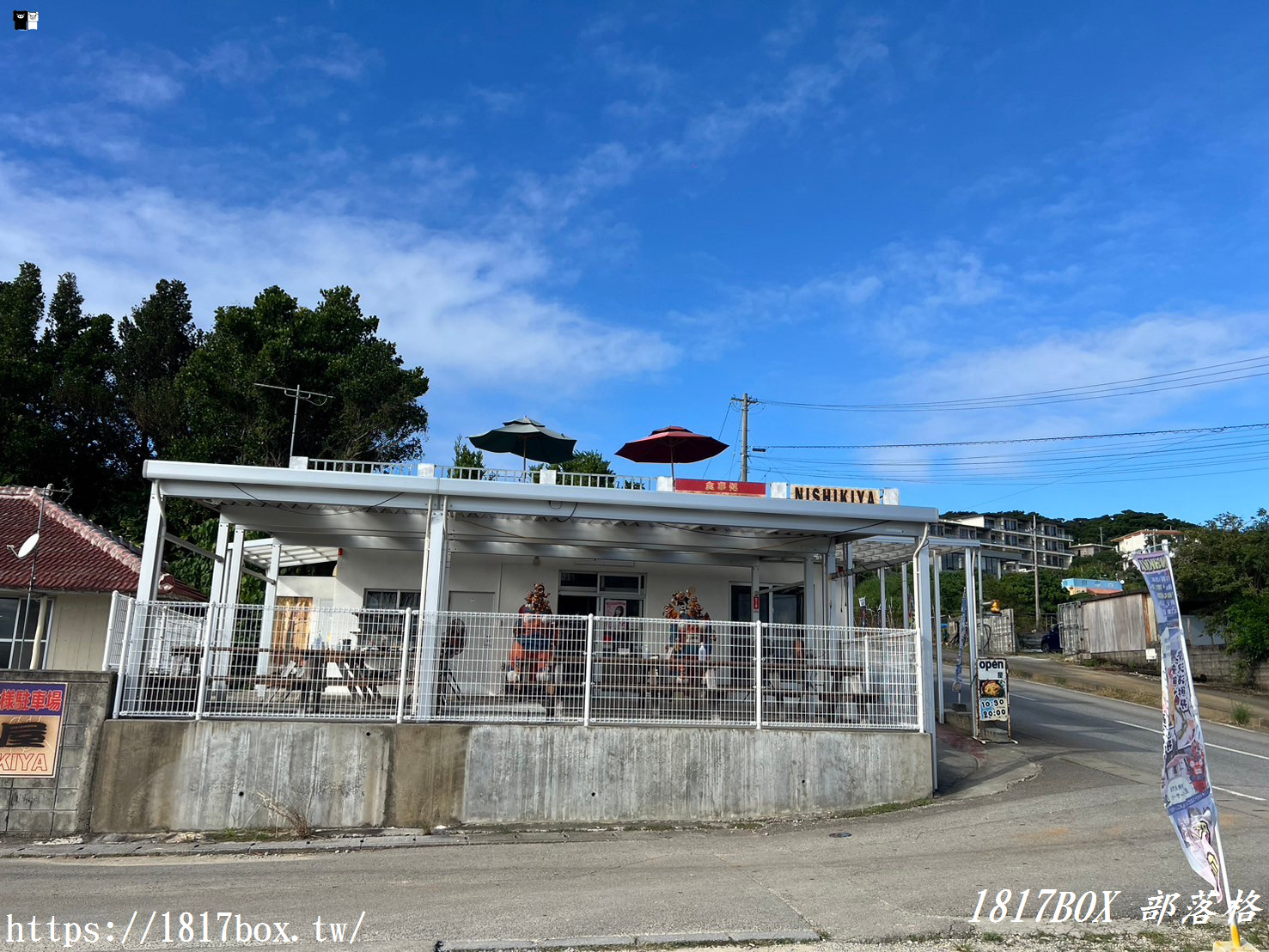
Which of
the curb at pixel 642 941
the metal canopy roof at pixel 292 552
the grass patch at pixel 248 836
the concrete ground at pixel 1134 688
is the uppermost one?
the metal canopy roof at pixel 292 552

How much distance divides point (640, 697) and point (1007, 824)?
408cm

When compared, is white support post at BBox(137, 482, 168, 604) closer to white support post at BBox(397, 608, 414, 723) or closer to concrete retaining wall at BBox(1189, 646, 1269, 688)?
white support post at BBox(397, 608, 414, 723)

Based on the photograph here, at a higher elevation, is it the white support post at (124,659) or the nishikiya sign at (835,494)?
the nishikiya sign at (835,494)

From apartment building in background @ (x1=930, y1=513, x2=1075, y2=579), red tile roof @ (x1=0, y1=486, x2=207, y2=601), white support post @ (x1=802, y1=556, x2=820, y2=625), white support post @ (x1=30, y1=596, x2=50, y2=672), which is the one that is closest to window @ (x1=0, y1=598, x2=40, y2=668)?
white support post @ (x1=30, y1=596, x2=50, y2=672)

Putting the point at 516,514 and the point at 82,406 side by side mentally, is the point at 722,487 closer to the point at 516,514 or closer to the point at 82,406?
the point at 516,514

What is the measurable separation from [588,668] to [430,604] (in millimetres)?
2362

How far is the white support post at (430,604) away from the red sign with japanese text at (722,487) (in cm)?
324

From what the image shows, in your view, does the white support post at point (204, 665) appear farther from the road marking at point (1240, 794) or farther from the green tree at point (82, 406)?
the green tree at point (82, 406)

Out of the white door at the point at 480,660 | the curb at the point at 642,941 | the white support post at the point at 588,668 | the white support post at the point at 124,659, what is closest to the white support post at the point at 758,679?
the white support post at the point at 588,668

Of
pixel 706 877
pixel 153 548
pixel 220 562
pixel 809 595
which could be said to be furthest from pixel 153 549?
pixel 809 595

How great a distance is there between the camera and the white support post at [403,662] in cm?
974

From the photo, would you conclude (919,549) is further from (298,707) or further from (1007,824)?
(298,707)

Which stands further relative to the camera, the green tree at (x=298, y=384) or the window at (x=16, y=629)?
the green tree at (x=298, y=384)

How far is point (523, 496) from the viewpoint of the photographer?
37.6ft
